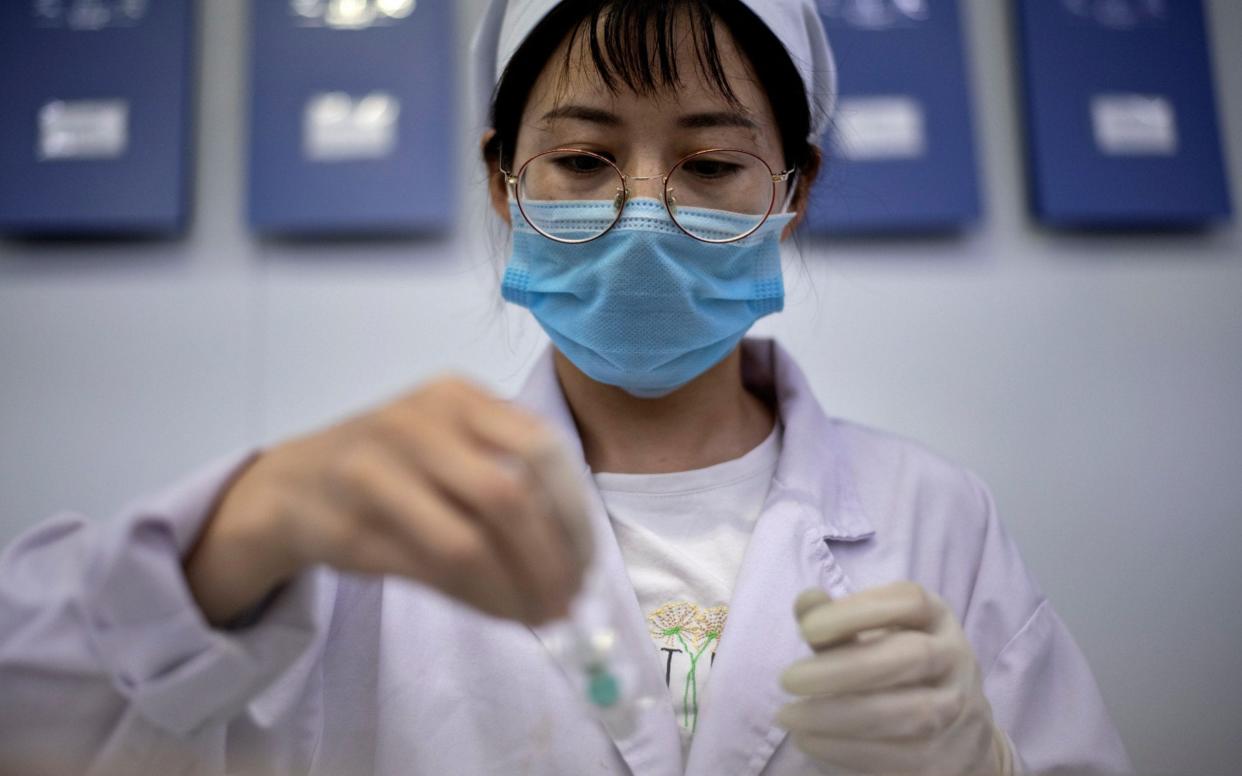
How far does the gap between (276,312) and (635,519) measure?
0.80 m

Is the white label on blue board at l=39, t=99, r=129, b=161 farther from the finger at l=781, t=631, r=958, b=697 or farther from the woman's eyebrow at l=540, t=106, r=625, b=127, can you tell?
the finger at l=781, t=631, r=958, b=697

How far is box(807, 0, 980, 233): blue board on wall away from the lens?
4.69ft

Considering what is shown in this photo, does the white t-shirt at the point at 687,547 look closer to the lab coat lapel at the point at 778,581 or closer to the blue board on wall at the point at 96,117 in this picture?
the lab coat lapel at the point at 778,581

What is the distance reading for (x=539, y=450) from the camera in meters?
0.48

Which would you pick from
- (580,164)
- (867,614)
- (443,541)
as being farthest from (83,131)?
(867,614)

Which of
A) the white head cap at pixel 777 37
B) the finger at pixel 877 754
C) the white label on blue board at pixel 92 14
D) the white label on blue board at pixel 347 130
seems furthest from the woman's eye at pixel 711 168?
the white label on blue board at pixel 92 14

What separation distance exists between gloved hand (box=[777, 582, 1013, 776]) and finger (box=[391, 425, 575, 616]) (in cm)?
24

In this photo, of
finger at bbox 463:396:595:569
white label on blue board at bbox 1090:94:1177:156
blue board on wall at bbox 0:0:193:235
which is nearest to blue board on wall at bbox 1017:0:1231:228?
white label on blue board at bbox 1090:94:1177:156

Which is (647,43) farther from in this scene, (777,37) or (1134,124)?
(1134,124)

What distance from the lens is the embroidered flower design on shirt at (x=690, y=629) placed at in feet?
2.73

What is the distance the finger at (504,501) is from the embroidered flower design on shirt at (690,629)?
366 mm

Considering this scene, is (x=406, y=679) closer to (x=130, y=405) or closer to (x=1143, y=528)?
(x=130, y=405)

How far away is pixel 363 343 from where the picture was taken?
1.43 meters

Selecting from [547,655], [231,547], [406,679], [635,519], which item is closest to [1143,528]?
[635,519]
